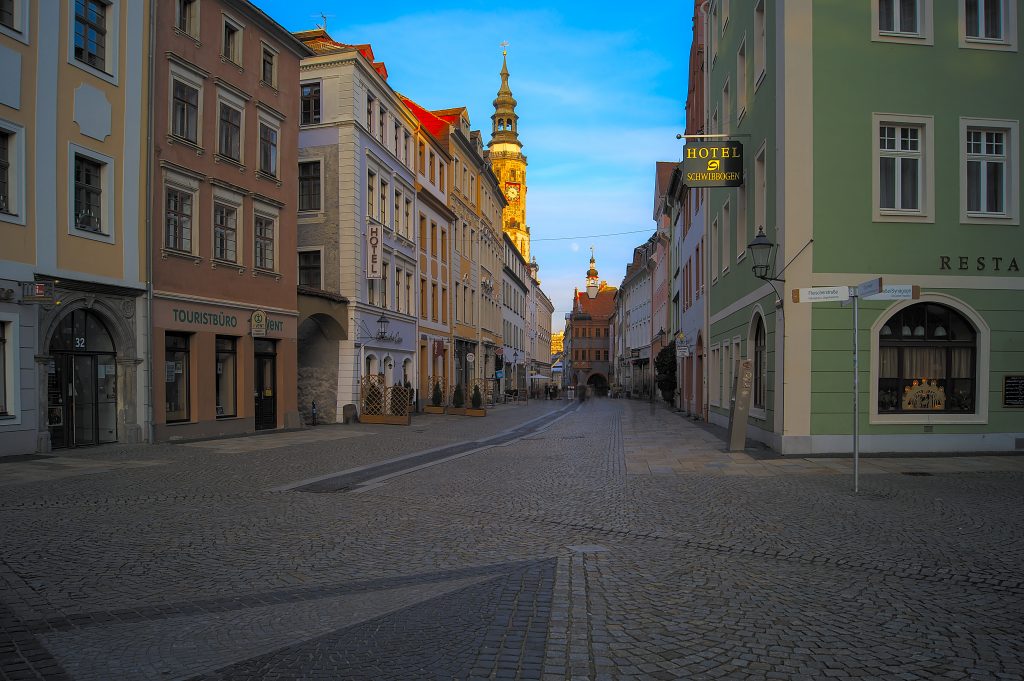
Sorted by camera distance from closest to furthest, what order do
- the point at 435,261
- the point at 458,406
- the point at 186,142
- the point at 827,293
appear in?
the point at 827,293
the point at 186,142
the point at 458,406
the point at 435,261

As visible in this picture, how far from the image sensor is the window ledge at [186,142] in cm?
1958

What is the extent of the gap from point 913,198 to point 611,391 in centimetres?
7889

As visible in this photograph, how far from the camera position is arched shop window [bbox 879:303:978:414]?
629 inches

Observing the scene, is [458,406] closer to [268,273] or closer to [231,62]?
[268,273]

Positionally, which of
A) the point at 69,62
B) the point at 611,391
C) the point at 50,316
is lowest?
the point at 611,391

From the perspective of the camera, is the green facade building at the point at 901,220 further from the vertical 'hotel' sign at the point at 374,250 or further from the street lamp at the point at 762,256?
the vertical 'hotel' sign at the point at 374,250

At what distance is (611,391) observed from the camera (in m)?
94.4

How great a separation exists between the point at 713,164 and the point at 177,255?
13.1m

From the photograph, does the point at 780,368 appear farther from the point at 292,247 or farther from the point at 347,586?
the point at 292,247

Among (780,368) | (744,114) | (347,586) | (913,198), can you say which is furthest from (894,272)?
(347,586)

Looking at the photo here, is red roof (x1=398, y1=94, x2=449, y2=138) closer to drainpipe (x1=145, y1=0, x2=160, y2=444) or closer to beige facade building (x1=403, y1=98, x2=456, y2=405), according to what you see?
beige facade building (x1=403, y1=98, x2=456, y2=405)

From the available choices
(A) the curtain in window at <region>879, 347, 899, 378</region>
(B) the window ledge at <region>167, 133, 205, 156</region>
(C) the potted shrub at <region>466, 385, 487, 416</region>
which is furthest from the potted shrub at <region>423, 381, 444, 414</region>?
(A) the curtain in window at <region>879, 347, 899, 378</region>

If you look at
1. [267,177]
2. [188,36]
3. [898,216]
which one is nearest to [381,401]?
[267,177]

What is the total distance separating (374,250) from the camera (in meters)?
31.4
